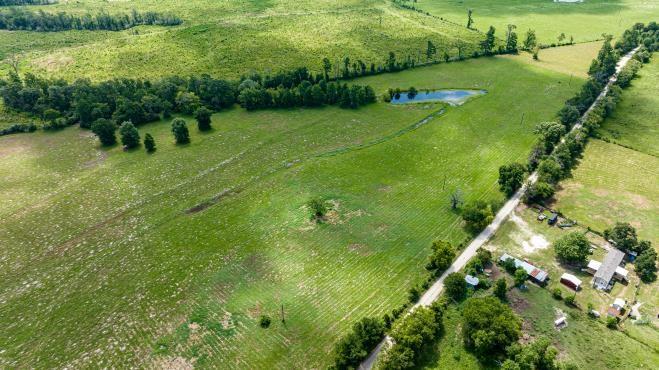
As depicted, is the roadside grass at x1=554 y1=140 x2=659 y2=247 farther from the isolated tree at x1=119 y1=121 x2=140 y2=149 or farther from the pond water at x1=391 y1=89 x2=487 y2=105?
the isolated tree at x1=119 y1=121 x2=140 y2=149

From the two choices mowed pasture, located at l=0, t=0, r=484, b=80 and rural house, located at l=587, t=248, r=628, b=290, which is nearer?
rural house, located at l=587, t=248, r=628, b=290

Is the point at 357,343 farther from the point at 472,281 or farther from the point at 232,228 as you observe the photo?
the point at 232,228

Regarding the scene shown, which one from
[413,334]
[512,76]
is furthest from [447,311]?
[512,76]

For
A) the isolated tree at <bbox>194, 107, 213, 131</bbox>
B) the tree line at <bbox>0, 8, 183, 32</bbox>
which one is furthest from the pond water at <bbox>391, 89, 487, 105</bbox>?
the tree line at <bbox>0, 8, 183, 32</bbox>

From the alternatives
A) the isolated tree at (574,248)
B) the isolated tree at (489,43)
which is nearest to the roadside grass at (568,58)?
the isolated tree at (489,43)

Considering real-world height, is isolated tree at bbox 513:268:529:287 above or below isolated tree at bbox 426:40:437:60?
below

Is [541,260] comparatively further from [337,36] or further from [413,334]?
[337,36]

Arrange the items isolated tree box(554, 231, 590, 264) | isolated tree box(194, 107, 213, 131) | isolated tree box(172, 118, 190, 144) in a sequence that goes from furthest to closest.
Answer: isolated tree box(194, 107, 213, 131) < isolated tree box(172, 118, 190, 144) < isolated tree box(554, 231, 590, 264)

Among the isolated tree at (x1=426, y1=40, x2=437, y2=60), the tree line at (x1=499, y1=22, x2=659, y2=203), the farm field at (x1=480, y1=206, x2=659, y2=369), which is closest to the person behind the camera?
the farm field at (x1=480, y1=206, x2=659, y2=369)
